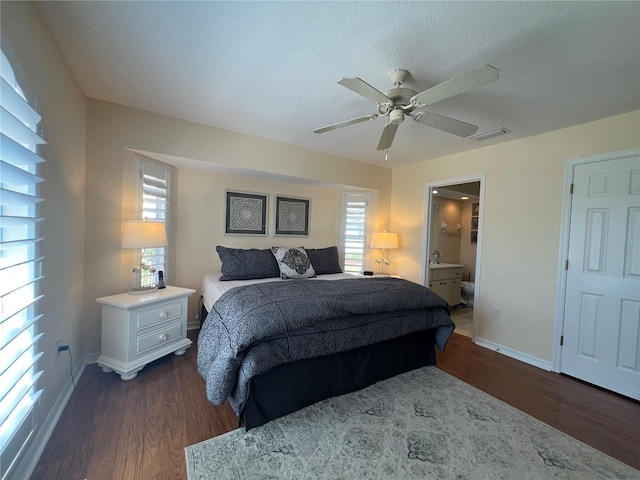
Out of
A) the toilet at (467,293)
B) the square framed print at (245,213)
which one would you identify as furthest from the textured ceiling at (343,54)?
the toilet at (467,293)

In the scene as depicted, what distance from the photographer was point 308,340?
1.86m

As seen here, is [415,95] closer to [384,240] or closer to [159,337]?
[384,240]

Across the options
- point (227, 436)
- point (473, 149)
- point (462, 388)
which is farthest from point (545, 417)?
point (473, 149)

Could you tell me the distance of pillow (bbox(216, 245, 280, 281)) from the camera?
3.04m

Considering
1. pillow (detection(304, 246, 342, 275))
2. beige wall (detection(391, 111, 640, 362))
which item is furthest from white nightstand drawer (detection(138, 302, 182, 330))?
beige wall (detection(391, 111, 640, 362))

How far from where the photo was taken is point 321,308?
193cm

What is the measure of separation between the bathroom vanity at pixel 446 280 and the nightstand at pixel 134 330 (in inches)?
142

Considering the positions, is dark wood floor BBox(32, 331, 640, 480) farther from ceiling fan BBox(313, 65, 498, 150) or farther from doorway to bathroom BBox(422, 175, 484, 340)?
ceiling fan BBox(313, 65, 498, 150)

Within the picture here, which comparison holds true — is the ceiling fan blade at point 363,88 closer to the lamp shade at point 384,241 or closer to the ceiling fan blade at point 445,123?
the ceiling fan blade at point 445,123

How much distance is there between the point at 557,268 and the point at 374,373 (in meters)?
2.15

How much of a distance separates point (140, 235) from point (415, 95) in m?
2.50

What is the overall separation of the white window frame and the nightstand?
2600 mm

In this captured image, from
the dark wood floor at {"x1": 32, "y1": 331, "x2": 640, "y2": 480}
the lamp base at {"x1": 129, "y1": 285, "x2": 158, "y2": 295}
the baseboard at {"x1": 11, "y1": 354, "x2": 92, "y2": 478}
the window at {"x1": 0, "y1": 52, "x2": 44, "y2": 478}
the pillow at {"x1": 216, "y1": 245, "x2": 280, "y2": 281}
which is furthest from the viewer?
the pillow at {"x1": 216, "y1": 245, "x2": 280, "y2": 281}

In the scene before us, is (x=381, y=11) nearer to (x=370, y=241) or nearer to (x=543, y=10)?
(x=543, y=10)
